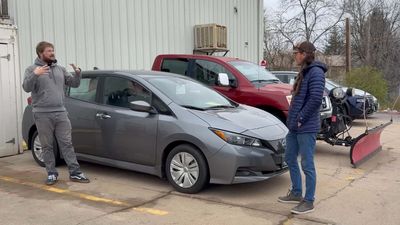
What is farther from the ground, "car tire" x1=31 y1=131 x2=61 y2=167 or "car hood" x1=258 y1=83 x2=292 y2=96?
"car hood" x1=258 y1=83 x2=292 y2=96

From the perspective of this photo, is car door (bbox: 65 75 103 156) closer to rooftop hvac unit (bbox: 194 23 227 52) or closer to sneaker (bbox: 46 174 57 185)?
sneaker (bbox: 46 174 57 185)

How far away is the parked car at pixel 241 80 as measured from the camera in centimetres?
882

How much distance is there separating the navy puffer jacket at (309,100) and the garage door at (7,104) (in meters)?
5.49

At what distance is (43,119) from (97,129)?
2.64ft

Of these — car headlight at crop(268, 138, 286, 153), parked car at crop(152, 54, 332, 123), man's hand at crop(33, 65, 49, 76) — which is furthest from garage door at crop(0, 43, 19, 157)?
car headlight at crop(268, 138, 286, 153)

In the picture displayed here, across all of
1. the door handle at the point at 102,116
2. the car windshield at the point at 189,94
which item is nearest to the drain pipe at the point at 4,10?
the door handle at the point at 102,116

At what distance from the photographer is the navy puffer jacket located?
520 cm

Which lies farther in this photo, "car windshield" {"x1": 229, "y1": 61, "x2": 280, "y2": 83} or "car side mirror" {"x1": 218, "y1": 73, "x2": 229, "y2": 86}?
"car windshield" {"x1": 229, "y1": 61, "x2": 280, "y2": 83}

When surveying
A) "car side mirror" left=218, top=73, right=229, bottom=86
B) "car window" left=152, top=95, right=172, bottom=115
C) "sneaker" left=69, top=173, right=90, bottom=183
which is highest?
"car side mirror" left=218, top=73, right=229, bottom=86

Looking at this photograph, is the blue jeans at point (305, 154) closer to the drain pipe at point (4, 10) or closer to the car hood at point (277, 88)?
the car hood at point (277, 88)

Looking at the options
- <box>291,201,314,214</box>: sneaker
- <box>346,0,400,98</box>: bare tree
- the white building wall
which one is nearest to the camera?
<box>291,201,314,214</box>: sneaker

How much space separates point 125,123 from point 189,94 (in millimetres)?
989

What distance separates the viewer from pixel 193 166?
19.6 ft

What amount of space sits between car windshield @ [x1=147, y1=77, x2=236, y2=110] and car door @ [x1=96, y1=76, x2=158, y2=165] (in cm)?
29
